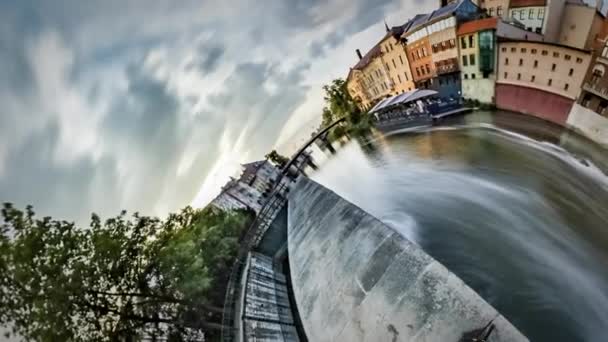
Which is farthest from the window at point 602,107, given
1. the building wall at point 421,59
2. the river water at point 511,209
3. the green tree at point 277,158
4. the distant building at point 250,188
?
the distant building at point 250,188

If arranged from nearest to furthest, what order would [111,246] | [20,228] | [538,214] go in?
[538,214] → [20,228] → [111,246]

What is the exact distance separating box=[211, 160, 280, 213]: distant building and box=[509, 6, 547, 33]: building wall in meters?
3.62

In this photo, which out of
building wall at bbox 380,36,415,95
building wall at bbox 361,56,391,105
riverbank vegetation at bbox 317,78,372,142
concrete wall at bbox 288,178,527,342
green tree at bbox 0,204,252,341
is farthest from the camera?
riverbank vegetation at bbox 317,78,372,142

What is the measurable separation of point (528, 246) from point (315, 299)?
2.67 m

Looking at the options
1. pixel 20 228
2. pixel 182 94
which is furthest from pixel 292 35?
pixel 20 228

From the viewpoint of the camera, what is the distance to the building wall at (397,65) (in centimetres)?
450

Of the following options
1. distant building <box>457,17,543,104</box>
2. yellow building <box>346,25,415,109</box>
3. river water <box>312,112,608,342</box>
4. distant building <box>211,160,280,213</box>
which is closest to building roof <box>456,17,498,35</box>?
distant building <box>457,17,543,104</box>

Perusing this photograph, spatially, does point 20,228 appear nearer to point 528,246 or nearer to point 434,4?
point 434,4

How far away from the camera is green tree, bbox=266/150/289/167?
19.2 ft

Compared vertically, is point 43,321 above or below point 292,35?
below

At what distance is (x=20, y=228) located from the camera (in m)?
5.10

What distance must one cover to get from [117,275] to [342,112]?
13.3ft

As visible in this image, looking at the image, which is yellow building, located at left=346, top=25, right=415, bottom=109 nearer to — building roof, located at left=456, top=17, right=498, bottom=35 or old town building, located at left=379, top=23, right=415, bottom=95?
old town building, located at left=379, top=23, right=415, bottom=95

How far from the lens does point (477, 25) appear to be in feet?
12.5
